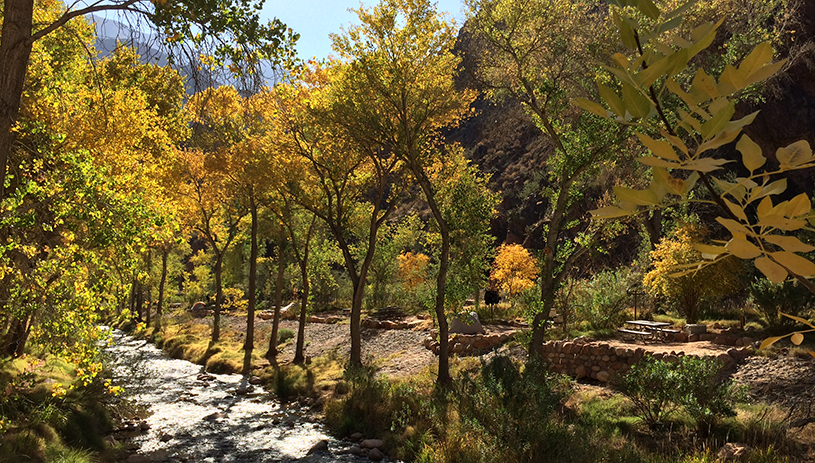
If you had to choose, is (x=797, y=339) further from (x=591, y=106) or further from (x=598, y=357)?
(x=598, y=357)

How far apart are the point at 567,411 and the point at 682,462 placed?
3128 mm

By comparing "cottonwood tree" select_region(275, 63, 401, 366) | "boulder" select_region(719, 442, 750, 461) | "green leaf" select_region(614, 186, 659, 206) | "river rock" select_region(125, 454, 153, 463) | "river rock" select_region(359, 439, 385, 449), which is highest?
"cottonwood tree" select_region(275, 63, 401, 366)

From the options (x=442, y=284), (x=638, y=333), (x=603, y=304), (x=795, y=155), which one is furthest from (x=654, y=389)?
(x=795, y=155)

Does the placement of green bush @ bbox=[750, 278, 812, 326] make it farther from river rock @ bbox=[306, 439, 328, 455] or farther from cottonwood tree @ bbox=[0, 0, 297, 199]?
cottonwood tree @ bbox=[0, 0, 297, 199]

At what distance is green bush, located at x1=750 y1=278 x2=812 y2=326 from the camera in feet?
39.5

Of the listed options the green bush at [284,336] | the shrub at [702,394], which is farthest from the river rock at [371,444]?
the green bush at [284,336]

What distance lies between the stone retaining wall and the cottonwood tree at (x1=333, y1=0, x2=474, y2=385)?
349 centimetres

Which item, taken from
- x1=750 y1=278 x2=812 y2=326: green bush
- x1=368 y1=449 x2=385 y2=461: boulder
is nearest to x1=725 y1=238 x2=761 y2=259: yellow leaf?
x1=368 y1=449 x2=385 y2=461: boulder

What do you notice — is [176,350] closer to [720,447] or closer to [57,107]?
[57,107]

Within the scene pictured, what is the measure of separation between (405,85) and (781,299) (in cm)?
1085

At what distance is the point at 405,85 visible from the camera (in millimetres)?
10219

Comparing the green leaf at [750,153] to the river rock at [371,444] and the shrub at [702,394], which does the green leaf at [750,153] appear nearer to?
the shrub at [702,394]

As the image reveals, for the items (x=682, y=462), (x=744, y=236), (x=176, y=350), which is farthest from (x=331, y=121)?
(x=176, y=350)

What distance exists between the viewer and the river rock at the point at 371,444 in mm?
8844
